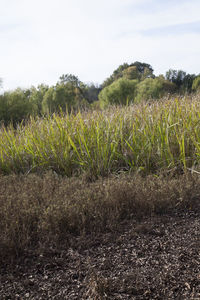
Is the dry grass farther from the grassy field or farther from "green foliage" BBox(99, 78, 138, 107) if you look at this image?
"green foliage" BBox(99, 78, 138, 107)

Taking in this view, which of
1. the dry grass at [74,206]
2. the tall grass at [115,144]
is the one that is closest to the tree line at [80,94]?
the tall grass at [115,144]

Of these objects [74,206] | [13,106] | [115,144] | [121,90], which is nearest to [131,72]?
[121,90]

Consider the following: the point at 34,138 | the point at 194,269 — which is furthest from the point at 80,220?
the point at 34,138

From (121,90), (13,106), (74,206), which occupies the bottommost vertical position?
(74,206)

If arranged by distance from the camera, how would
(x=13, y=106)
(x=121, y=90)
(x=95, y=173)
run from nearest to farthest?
(x=95, y=173) → (x=13, y=106) → (x=121, y=90)

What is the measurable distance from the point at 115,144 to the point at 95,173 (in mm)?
577

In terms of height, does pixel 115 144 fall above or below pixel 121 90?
below

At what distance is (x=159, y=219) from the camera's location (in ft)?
10.6

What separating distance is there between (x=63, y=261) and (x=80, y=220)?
0.55m

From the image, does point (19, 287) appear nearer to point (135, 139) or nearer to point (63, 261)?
point (63, 261)

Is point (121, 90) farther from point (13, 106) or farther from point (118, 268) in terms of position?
point (118, 268)

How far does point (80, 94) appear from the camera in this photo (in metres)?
25.9

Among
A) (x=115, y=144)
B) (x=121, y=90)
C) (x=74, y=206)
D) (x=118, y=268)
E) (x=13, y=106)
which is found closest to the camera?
(x=118, y=268)

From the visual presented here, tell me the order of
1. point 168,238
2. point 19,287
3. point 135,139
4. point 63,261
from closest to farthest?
point 19,287
point 63,261
point 168,238
point 135,139
